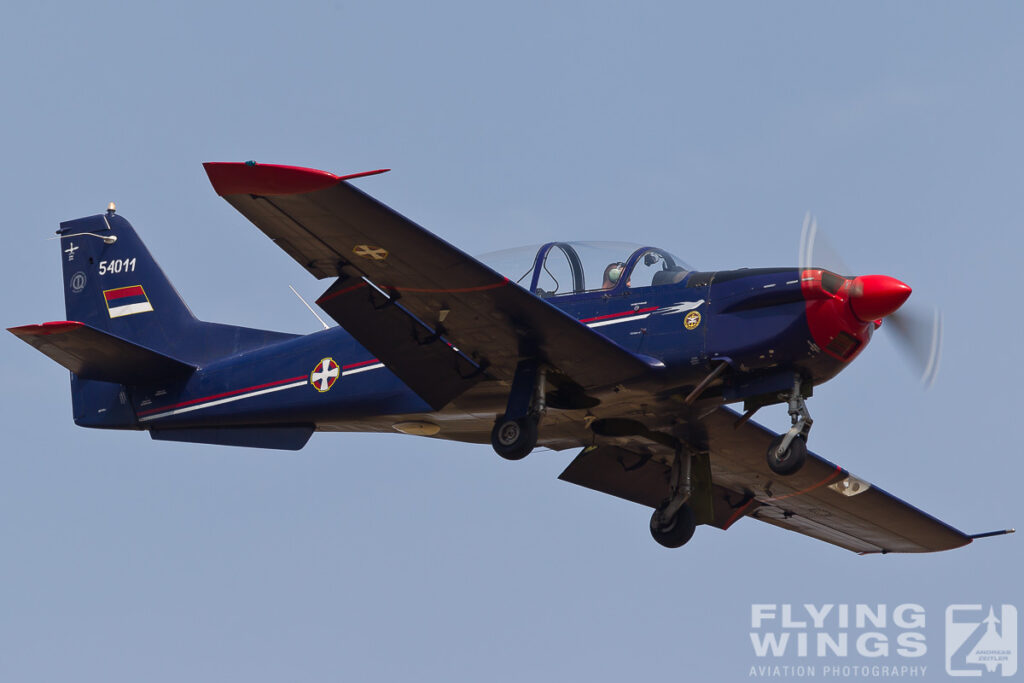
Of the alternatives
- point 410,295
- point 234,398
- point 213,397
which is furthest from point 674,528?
point 213,397

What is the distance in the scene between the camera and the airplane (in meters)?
15.6

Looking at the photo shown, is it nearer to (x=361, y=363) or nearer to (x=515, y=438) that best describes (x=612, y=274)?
(x=515, y=438)

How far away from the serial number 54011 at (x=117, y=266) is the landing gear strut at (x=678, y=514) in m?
8.27

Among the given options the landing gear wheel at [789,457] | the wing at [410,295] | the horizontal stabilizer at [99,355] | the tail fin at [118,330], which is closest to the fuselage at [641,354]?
the wing at [410,295]

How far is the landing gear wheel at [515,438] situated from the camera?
52.6 ft

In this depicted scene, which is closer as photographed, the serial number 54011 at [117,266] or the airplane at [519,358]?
the airplane at [519,358]

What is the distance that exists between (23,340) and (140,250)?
4.04m

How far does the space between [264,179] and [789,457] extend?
6140mm

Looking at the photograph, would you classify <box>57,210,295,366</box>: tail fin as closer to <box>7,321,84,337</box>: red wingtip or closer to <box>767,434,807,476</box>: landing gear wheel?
<box>7,321,84,337</box>: red wingtip

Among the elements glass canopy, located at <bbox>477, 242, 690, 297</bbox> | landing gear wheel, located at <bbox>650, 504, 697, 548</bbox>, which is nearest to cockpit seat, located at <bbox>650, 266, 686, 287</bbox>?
glass canopy, located at <bbox>477, 242, 690, 297</bbox>

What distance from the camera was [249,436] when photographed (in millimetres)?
19438

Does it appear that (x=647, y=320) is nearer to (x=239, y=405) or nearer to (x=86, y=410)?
(x=239, y=405)

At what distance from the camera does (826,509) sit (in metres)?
21.6

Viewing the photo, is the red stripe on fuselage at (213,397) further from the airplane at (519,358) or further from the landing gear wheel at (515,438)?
the landing gear wheel at (515,438)
